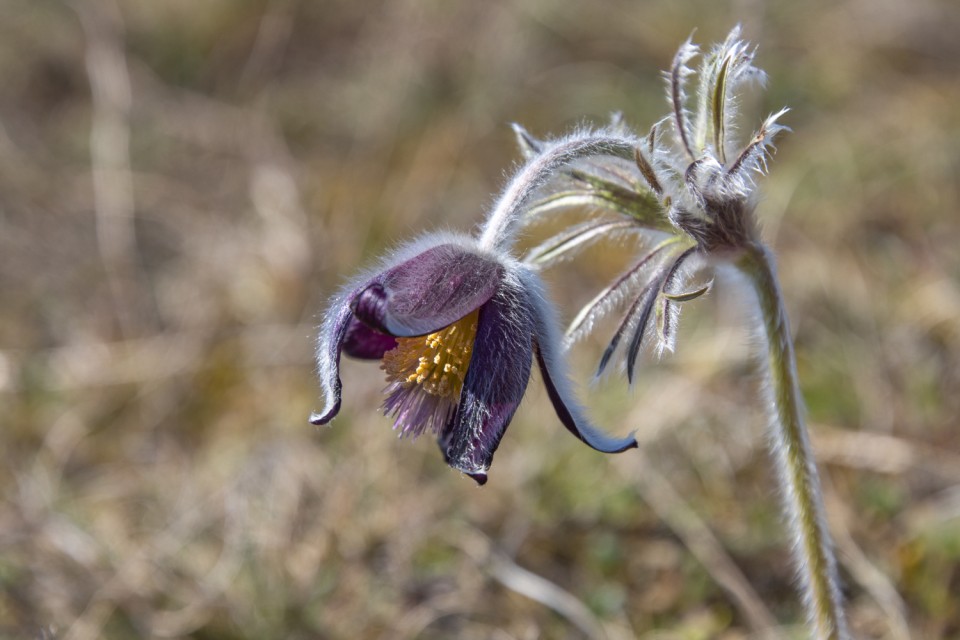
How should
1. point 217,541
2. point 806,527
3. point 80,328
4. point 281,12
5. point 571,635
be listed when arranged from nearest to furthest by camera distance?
point 806,527 → point 571,635 → point 217,541 → point 80,328 → point 281,12

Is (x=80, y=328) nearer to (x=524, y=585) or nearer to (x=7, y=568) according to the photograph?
(x=7, y=568)

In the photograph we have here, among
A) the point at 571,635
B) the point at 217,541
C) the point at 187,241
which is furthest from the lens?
the point at 187,241

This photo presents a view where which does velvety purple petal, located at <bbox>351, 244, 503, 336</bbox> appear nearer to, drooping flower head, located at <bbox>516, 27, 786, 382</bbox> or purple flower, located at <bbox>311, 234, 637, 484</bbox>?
purple flower, located at <bbox>311, 234, 637, 484</bbox>

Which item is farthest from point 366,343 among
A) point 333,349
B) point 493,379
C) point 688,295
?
point 688,295

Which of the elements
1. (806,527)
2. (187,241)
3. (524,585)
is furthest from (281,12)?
(806,527)

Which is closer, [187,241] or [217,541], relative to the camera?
[217,541]

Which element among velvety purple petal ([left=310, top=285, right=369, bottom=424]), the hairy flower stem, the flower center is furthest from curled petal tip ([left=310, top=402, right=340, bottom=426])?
the hairy flower stem


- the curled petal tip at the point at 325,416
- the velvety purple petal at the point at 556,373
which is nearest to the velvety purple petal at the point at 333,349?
the curled petal tip at the point at 325,416

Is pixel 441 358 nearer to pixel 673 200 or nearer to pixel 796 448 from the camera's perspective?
pixel 673 200
